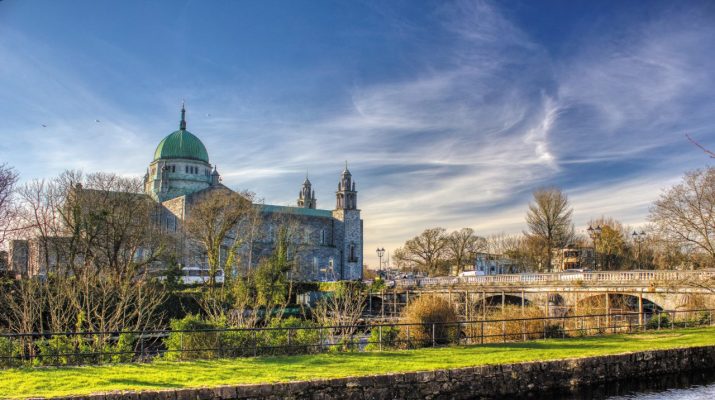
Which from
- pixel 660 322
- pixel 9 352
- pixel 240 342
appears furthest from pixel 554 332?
pixel 9 352

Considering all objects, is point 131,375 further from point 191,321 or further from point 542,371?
point 542,371

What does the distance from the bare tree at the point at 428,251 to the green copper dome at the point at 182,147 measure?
3315 cm

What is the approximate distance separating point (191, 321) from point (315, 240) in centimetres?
6000

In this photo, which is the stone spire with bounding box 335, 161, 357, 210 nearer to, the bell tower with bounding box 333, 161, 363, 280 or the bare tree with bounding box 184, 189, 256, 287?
the bell tower with bounding box 333, 161, 363, 280

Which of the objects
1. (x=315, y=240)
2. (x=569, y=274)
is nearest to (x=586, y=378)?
(x=569, y=274)

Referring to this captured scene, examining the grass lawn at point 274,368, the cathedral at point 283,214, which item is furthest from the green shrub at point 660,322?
the cathedral at point 283,214

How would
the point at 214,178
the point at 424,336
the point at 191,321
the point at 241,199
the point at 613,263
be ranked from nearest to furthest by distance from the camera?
the point at 191,321, the point at 424,336, the point at 241,199, the point at 613,263, the point at 214,178

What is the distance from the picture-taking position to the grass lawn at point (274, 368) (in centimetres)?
1127

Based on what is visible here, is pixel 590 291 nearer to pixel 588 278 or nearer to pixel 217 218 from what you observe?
pixel 588 278

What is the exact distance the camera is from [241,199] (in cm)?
4988

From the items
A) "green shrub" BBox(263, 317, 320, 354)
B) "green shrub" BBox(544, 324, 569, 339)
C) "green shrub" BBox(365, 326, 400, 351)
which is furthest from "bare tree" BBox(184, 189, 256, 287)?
"green shrub" BBox(544, 324, 569, 339)

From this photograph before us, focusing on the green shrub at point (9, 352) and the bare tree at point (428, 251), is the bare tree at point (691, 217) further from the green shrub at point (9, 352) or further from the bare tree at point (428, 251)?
the bare tree at point (428, 251)

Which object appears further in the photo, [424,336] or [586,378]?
[424,336]

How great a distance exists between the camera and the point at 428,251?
3460 inches
